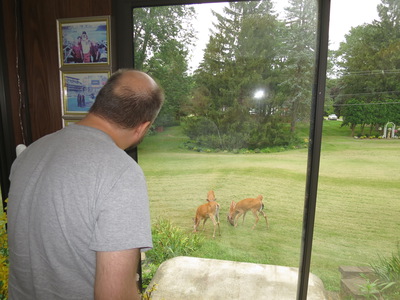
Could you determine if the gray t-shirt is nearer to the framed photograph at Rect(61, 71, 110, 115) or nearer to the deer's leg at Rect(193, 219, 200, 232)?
the framed photograph at Rect(61, 71, 110, 115)

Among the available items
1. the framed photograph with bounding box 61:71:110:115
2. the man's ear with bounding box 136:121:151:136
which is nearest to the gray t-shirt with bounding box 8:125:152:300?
the man's ear with bounding box 136:121:151:136

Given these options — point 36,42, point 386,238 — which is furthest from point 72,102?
point 386,238

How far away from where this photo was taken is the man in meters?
0.62

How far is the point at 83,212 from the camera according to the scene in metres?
0.62

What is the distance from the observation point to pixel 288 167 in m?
1.54

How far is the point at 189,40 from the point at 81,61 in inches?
22.2

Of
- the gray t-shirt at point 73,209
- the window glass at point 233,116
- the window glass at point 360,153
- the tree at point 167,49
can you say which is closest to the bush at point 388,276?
the window glass at point 360,153

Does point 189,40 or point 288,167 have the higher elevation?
point 189,40

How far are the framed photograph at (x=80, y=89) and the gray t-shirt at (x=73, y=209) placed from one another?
86 centimetres

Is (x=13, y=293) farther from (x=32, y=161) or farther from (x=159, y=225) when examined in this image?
(x=159, y=225)

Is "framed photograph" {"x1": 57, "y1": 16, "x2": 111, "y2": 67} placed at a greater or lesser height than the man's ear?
greater

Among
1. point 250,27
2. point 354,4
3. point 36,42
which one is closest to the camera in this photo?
point 354,4

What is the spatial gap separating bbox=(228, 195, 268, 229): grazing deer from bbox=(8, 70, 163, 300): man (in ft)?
3.46

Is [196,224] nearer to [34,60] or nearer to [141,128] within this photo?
[141,128]
